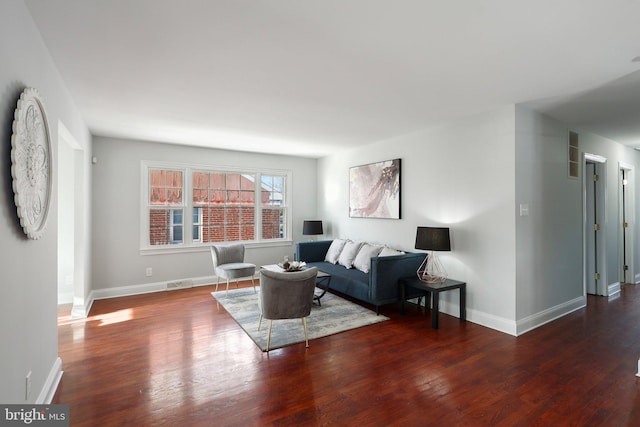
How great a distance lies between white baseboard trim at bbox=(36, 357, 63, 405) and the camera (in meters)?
2.10

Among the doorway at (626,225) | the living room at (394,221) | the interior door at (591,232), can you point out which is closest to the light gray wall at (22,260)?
the living room at (394,221)

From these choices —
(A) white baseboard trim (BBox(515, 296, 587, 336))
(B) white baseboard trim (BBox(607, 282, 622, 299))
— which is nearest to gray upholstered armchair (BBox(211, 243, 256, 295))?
(A) white baseboard trim (BBox(515, 296, 587, 336))

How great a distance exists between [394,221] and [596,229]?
3215 millimetres

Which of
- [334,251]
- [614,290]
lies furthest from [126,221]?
[614,290]

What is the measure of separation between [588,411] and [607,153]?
4.60 meters

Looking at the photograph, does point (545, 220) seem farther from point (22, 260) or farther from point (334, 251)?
point (22, 260)

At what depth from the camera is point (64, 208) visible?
14.5ft

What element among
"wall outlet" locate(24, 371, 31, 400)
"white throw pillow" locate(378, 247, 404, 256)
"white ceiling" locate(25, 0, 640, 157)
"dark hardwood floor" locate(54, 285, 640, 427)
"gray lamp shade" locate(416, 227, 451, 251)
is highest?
"white ceiling" locate(25, 0, 640, 157)

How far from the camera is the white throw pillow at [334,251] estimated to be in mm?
5359

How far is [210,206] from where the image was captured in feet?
18.8

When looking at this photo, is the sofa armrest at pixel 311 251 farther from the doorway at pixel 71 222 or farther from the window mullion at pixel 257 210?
the doorway at pixel 71 222

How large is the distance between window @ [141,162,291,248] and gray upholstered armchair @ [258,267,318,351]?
306 centimetres

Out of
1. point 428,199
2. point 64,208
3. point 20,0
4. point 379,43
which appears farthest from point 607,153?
point 64,208

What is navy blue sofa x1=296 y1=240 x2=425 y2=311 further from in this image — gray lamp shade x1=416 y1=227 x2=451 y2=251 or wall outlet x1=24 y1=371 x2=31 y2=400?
wall outlet x1=24 y1=371 x2=31 y2=400
